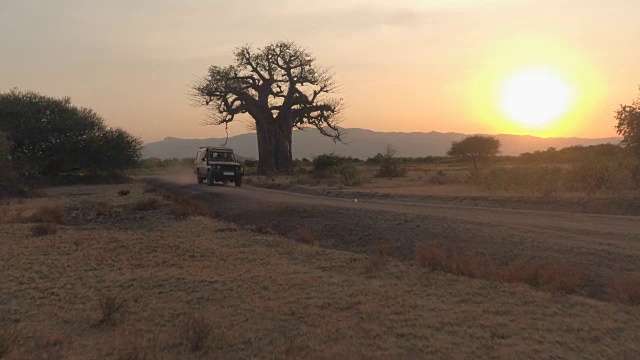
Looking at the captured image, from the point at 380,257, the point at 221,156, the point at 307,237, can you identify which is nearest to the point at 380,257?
the point at 380,257

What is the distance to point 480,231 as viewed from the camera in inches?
499

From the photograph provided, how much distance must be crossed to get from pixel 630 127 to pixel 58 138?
40.5 meters

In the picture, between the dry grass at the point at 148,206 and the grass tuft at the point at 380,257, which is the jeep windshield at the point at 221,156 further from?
the grass tuft at the point at 380,257

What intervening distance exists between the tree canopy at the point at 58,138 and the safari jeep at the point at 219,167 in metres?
13.2

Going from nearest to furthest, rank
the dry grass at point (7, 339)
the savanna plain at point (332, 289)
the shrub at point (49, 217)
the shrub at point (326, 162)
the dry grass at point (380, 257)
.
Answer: the dry grass at point (7, 339) → the savanna plain at point (332, 289) → the dry grass at point (380, 257) → the shrub at point (49, 217) → the shrub at point (326, 162)

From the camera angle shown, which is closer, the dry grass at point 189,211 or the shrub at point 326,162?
the dry grass at point 189,211

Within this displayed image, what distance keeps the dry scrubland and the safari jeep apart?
22.8 metres

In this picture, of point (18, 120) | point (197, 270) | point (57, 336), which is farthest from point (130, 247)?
point (18, 120)

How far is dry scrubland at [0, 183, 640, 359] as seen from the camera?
5.75 meters

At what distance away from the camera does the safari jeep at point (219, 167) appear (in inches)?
1377

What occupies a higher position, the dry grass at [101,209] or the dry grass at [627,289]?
the dry grass at [627,289]

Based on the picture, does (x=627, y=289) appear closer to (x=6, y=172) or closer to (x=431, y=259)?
(x=431, y=259)

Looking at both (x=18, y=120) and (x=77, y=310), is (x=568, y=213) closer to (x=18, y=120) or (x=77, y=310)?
(x=77, y=310)

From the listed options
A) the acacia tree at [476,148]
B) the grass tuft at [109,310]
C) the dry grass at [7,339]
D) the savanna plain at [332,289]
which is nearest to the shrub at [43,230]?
the savanna plain at [332,289]
